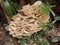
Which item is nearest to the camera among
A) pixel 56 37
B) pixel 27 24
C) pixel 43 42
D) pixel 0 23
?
pixel 27 24

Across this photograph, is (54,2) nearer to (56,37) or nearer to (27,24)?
(56,37)

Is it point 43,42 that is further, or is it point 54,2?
point 54,2

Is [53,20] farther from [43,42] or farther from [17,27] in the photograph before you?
[17,27]

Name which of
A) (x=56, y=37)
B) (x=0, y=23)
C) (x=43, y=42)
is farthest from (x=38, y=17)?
(x=0, y=23)

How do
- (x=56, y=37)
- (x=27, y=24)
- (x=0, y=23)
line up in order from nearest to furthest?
(x=27, y=24) → (x=56, y=37) → (x=0, y=23)

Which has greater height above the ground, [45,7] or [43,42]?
[45,7]

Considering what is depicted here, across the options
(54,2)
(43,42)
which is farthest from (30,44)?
(54,2)

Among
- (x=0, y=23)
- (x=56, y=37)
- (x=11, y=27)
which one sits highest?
(x=11, y=27)
